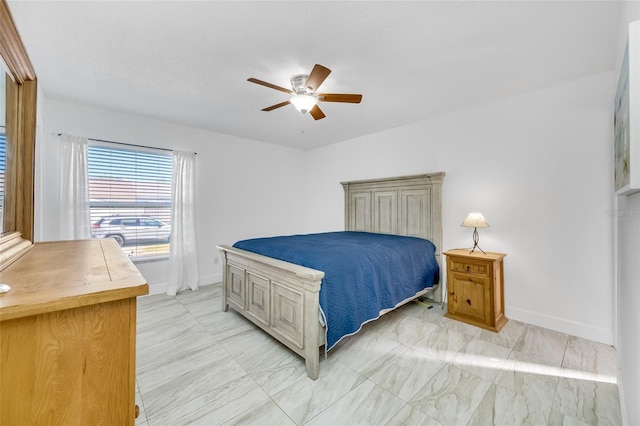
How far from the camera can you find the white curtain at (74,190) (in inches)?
123

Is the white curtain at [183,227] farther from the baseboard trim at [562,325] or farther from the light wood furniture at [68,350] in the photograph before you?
the baseboard trim at [562,325]

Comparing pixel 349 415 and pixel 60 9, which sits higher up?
pixel 60 9

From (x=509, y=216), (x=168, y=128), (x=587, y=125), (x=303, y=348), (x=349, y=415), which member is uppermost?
(x=168, y=128)

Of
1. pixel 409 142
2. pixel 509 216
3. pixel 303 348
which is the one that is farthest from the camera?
pixel 409 142

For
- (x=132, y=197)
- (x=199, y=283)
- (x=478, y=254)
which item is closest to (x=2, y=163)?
(x=132, y=197)

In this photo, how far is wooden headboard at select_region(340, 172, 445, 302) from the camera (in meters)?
3.51

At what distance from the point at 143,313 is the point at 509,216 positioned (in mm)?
4336

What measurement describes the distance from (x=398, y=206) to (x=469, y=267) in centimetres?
134

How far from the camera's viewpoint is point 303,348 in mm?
2047

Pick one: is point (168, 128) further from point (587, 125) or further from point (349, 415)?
point (587, 125)

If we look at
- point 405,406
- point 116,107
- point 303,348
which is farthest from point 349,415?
point 116,107

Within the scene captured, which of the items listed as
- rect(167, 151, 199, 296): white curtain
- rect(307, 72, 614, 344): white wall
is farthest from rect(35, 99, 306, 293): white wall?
rect(307, 72, 614, 344): white wall

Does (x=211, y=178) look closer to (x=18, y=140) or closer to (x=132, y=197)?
(x=132, y=197)

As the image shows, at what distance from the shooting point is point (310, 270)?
204 cm
